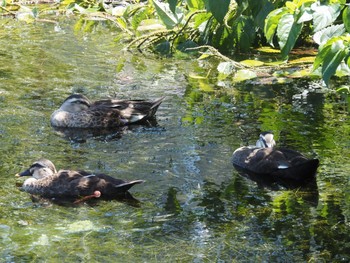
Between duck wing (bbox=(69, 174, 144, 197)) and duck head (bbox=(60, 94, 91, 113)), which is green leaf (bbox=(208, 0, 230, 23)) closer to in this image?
duck wing (bbox=(69, 174, 144, 197))

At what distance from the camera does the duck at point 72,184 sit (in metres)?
8.10

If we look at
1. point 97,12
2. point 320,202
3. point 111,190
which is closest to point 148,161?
point 111,190

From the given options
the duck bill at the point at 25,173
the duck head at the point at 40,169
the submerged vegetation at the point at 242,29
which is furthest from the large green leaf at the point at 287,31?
the duck bill at the point at 25,173

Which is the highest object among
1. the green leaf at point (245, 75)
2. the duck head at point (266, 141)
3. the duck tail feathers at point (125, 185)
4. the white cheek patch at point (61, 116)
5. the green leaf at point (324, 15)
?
the green leaf at point (324, 15)

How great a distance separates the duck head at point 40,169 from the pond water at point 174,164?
6.4 inches

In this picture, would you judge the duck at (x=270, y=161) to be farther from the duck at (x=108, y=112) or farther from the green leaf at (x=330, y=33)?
the green leaf at (x=330, y=33)

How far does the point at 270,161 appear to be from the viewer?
30.2 ft

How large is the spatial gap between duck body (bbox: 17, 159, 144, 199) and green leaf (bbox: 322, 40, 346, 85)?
3355 mm

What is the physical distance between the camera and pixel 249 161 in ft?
30.2

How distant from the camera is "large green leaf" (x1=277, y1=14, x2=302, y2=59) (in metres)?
5.25

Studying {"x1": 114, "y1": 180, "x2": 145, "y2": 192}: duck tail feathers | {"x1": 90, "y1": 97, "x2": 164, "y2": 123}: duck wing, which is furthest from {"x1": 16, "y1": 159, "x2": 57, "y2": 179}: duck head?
{"x1": 90, "y1": 97, "x2": 164, "y2": 123}: duck wing

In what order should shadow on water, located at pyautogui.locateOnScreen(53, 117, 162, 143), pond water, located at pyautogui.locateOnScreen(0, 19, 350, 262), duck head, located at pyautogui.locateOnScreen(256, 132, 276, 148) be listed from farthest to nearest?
shadow on water, located at pyautogui.locateOnScreen(53, 117, 162, 143) → duck head, located at pyautogui.locateOnScreen(256, 132, 276, 148) → pond water, located at pyautogui.locateOnScreen(0, 19, 350, 262)

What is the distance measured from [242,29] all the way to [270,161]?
208 inches

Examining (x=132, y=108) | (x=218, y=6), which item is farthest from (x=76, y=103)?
(x=218, y=6)
